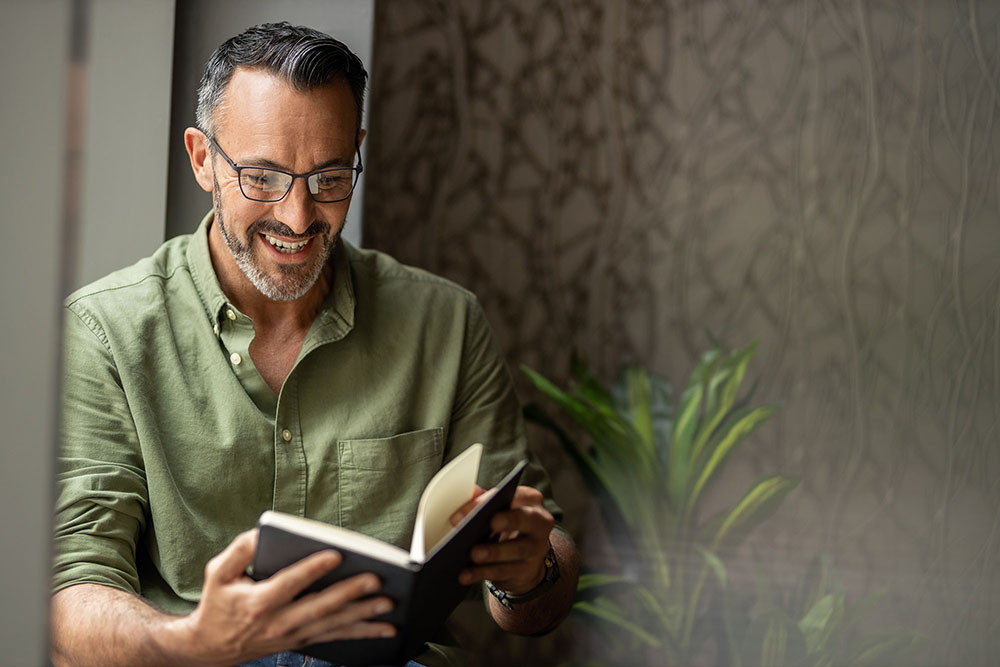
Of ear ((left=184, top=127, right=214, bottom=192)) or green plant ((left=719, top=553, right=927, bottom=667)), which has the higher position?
ear ((left=184, top=127, right=214, bottom=192))

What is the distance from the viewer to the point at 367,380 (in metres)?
1.41

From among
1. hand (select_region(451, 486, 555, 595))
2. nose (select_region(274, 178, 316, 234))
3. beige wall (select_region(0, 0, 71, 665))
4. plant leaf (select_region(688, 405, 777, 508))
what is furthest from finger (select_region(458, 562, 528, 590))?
plant leaf (select_region(688, 405, 777, 508))

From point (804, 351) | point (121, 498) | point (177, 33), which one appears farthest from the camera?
point (804, 351)

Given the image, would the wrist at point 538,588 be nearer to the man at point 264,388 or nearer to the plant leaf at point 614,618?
the man at point 264,388

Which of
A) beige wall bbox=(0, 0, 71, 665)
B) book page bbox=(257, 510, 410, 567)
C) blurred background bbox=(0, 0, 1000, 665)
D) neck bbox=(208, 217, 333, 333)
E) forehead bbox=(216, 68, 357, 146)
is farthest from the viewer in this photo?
blurred background bbox=(0, 0, 1000, 665)

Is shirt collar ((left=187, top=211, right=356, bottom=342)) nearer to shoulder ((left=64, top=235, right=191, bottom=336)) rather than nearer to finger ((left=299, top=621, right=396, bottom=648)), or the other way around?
shoulder ((left=64, top=235, right=191, bottom=336))

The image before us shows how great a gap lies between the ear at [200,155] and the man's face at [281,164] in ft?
0.11

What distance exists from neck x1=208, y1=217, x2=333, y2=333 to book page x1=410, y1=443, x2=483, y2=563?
1.64 feet

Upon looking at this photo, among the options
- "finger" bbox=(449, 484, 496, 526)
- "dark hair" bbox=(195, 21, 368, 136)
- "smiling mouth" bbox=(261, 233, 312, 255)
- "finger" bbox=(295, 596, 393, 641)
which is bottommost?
"finger" bbox=(295, 596, 393, 641)

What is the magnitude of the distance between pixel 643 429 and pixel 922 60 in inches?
61.3

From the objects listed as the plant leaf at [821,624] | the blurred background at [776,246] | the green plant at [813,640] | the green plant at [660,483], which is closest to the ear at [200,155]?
the green plant at [660,483]

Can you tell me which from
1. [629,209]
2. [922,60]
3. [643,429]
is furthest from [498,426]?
[922,60]

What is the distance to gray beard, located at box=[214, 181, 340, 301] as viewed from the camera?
1333 mm

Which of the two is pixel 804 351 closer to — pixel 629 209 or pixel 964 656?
pixel 629 209
